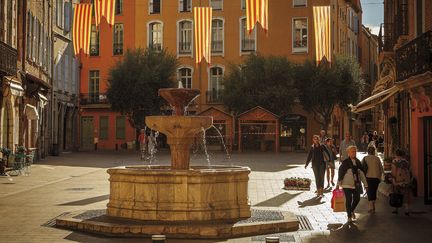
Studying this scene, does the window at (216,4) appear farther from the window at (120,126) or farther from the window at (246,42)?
the window at (120,126)

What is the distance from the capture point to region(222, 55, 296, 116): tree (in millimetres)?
46906

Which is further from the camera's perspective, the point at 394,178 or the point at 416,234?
the point at 394,178

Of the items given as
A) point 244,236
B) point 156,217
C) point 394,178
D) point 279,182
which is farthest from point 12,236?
point 279,182

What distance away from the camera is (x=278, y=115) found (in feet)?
156

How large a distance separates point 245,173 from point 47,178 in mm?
12768

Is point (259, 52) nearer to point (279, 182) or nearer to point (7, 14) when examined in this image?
point (7, 14)

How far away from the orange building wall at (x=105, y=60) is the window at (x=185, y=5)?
15.1 ft

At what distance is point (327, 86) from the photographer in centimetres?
4734

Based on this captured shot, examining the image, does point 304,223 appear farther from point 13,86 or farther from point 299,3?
point 299,3

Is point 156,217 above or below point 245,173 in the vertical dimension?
below

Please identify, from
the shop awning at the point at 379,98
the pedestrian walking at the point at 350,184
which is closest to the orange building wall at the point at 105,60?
the shop awning at the point at 379,98

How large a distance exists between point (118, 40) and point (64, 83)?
510 inches

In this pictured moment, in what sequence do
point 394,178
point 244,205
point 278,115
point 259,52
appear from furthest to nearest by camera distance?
point 259,52
point 278,115
point 394,178
point 244,205

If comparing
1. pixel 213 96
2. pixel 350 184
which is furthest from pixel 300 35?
pixel 350 184
